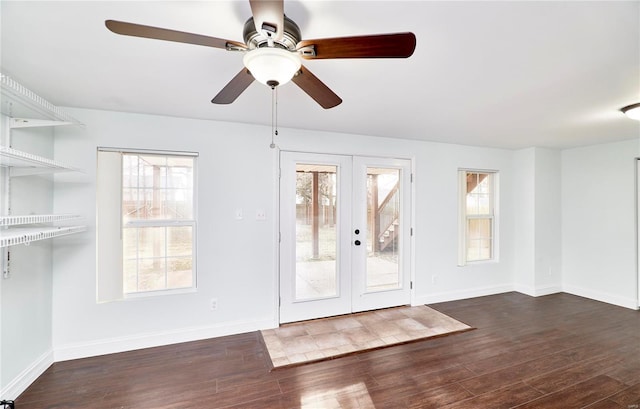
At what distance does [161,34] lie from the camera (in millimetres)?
1172

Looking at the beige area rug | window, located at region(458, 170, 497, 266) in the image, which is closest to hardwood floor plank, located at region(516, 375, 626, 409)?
the beige area rug

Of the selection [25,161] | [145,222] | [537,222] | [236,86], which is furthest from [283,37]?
[537,222]

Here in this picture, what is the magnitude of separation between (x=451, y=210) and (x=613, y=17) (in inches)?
124

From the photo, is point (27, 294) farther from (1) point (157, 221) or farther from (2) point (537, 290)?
(2) point (537, 290)

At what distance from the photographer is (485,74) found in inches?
80.2

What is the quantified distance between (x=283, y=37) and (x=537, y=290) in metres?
5.30

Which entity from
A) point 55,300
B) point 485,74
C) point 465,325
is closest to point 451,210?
point 465,325

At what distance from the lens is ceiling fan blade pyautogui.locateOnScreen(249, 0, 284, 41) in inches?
39.8

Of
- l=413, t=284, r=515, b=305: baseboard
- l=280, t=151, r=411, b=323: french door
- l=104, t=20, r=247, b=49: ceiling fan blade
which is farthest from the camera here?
l=413, t=284, r=515, b=305: baseboard

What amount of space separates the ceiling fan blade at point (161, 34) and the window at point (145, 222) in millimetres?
2015

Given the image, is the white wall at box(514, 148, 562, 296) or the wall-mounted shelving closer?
the wall-mounted shelving

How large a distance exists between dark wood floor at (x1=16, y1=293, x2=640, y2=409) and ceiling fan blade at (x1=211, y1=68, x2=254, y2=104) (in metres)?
2.16

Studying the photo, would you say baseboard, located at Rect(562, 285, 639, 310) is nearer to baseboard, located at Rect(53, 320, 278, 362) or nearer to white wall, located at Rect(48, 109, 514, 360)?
white wall, located at Rect(48, 109, 514, 360)

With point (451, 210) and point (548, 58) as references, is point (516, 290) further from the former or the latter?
point (548, 58)
